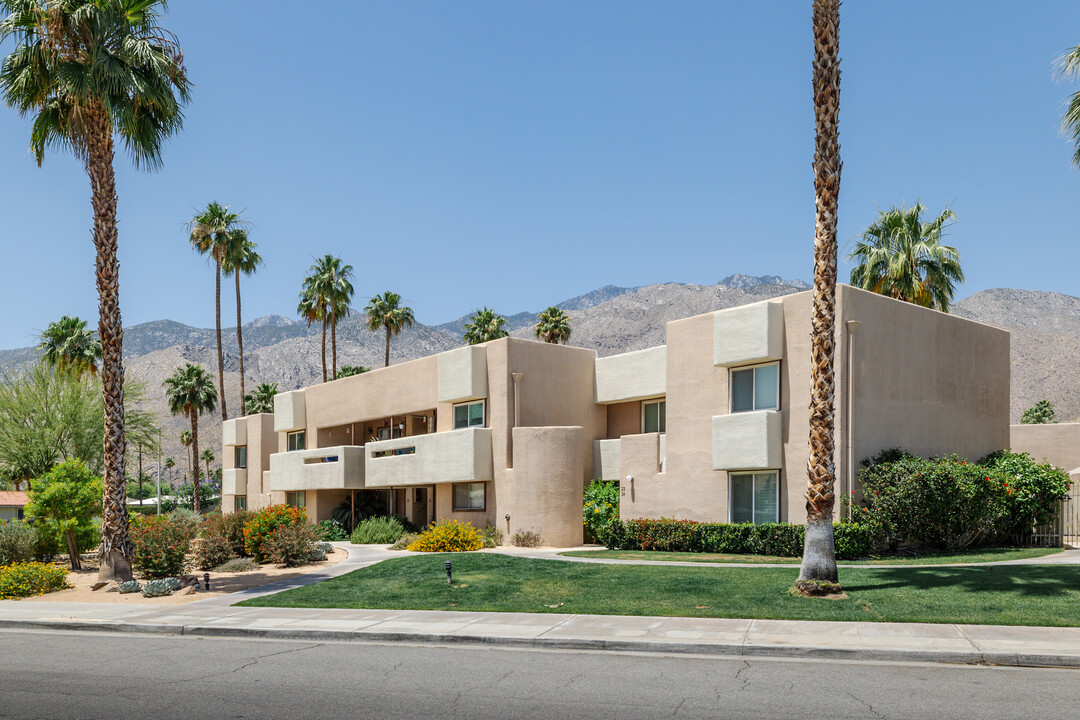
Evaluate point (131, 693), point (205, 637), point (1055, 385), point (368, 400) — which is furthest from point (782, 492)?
point (1055, 385)

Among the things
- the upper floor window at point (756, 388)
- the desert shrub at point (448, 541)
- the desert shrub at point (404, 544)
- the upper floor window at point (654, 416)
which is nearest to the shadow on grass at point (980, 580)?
the upper floor window at point (756, 388)

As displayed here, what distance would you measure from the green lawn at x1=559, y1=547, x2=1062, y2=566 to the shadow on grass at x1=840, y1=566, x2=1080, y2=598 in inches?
86.5

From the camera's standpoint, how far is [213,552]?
986 inches

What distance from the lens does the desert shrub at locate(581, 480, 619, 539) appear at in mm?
29531

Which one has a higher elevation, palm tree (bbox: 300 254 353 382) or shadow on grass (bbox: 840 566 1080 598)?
palm tree (bbox: 300 254 353 382)

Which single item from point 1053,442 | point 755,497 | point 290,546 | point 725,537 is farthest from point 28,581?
point 1053,442

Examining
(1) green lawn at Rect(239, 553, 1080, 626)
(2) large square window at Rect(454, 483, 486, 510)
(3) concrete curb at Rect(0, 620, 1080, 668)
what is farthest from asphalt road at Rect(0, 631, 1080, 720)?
(2) large square window at Rect(454, 483, 486, 510)

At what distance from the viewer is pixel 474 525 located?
32469mm

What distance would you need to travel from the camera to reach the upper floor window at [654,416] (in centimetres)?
3162

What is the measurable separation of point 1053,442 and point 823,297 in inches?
924

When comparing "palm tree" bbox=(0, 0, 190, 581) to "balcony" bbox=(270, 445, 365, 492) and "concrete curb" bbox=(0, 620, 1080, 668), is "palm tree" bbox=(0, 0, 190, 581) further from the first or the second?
"balcony" bbox=(270, 445, 365, 492)

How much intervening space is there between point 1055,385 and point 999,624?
127m

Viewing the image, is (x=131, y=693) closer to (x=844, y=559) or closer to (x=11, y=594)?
(x=11, y=594)

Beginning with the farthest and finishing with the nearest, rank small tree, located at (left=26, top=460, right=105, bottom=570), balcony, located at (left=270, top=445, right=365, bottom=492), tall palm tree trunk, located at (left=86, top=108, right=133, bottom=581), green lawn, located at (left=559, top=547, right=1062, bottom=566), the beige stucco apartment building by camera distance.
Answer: balcony, located at (left=270, top=445, right=365, bottom=492) → the beige stucco apartment building → small tree, located at (left=26, top=460, right=105, bottom=570) → tall palm tree trunk, located at (left=86, top=108, right=133, bottom=581) → green lawn, located at (left=559, top=547, right=1062, bottom=566)
